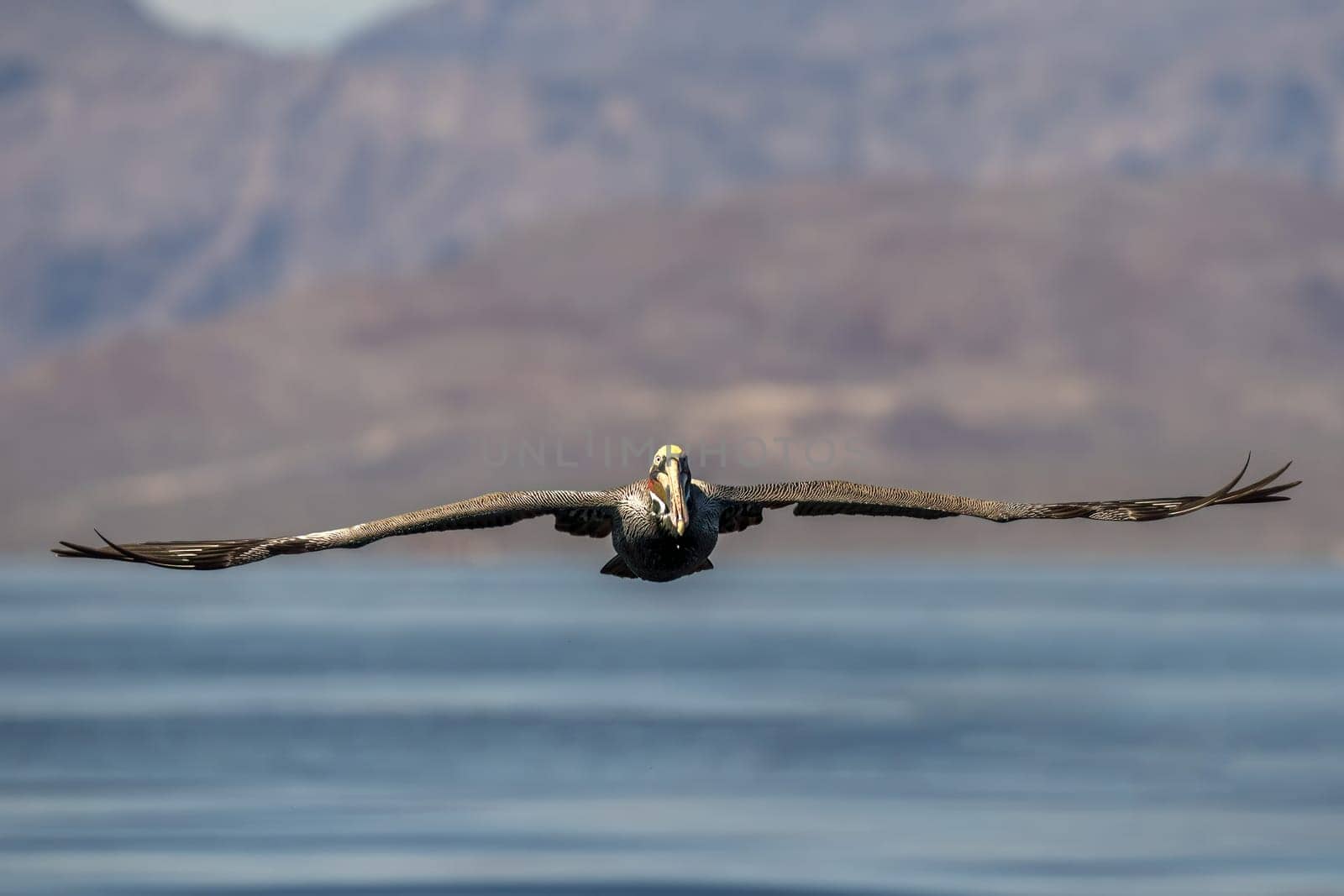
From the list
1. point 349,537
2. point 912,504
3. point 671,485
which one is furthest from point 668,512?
point 349,537

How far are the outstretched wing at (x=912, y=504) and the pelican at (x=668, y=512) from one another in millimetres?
15

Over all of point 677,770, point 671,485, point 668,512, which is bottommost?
point 677,770

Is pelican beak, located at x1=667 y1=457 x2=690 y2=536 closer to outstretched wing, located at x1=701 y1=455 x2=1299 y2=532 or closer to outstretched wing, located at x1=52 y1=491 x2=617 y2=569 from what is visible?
outstretched wing, located at x1=701 y1=455 x2=1299 y2=532

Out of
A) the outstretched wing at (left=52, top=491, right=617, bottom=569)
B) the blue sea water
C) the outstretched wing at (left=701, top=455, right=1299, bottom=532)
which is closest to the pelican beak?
the outstretched wing at (left=701, top=455, right=1299, bottom=532)

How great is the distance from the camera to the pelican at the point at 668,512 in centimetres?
3186

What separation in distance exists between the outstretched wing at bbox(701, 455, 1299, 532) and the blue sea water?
17.9 metres

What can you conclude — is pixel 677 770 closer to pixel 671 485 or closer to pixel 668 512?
pixel 668 512

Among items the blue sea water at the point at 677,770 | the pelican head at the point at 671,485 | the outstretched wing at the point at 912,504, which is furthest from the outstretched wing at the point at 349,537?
the blue sea water at the point at 677,770

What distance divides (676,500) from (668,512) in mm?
475

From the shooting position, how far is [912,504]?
111 ft

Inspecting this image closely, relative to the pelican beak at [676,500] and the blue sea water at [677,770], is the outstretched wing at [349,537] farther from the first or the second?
the blue sea water at [677,770]

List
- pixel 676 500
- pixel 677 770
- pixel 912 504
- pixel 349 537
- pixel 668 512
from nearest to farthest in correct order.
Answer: pixel 349 537
pixel 676 500
pixel 668 512
pixel 912 504
pixel 677 770

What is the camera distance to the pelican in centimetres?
3186

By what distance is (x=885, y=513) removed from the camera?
117 feet
